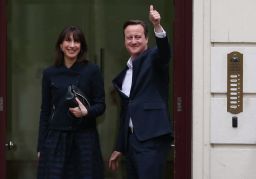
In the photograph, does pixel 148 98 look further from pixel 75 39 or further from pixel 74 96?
pixel 75 39

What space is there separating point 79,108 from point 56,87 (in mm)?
288

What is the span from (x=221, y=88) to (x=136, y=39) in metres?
1.09

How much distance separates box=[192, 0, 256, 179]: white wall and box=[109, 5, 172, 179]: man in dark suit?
2.59ft

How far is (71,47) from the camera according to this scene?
4754 mm

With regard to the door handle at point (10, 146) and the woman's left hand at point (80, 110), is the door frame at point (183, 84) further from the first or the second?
the door handle at point (10, 146)

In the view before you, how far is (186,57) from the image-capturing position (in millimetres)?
5383

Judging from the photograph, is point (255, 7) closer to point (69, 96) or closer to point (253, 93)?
point (253, 93)

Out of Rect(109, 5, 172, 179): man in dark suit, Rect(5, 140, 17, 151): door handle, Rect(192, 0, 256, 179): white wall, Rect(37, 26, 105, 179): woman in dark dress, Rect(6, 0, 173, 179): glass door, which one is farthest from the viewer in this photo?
Rect(6, 0, 173, 179): glass door

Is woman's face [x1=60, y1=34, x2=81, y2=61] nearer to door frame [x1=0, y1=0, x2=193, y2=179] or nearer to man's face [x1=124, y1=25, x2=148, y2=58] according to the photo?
man's face [x1=124, y1=25, x2=148, y2=58]

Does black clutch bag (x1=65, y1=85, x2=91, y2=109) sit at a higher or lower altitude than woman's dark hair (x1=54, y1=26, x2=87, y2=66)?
lower

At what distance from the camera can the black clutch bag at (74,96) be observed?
4.58 meters

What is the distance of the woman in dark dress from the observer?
470 cm

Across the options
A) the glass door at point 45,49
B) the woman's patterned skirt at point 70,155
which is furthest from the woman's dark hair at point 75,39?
the glass door at point 45,49

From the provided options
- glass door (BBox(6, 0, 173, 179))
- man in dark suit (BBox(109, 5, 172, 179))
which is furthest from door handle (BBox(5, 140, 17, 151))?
man in dark suit (BBox(109, 5, 172, 179))
